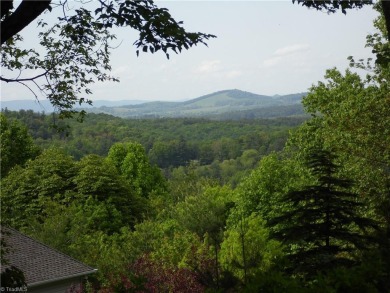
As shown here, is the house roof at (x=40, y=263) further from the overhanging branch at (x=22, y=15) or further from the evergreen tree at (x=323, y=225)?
the overhanging branch at (x=22, y=15)

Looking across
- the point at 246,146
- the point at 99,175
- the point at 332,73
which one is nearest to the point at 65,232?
the point at 99,175

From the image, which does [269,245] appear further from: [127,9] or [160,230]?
[127,9]

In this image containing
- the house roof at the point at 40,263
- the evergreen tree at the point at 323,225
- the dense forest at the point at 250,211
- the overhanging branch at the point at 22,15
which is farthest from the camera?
the house roof at the point at 40,263

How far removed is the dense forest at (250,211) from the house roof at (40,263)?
1.34 meters

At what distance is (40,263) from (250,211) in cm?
1168

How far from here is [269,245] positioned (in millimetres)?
19062

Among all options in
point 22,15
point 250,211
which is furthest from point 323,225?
point 250,211

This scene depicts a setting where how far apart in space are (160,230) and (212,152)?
100 m

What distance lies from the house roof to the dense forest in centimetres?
134

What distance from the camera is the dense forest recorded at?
684 cm

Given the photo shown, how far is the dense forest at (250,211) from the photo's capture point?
22.4 feet

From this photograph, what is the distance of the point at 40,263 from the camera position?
52.2 ft

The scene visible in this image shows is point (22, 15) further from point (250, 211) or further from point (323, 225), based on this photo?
point (250, 211)

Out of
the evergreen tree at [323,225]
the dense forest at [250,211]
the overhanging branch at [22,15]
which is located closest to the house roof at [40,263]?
the dense forest at [250,211]
